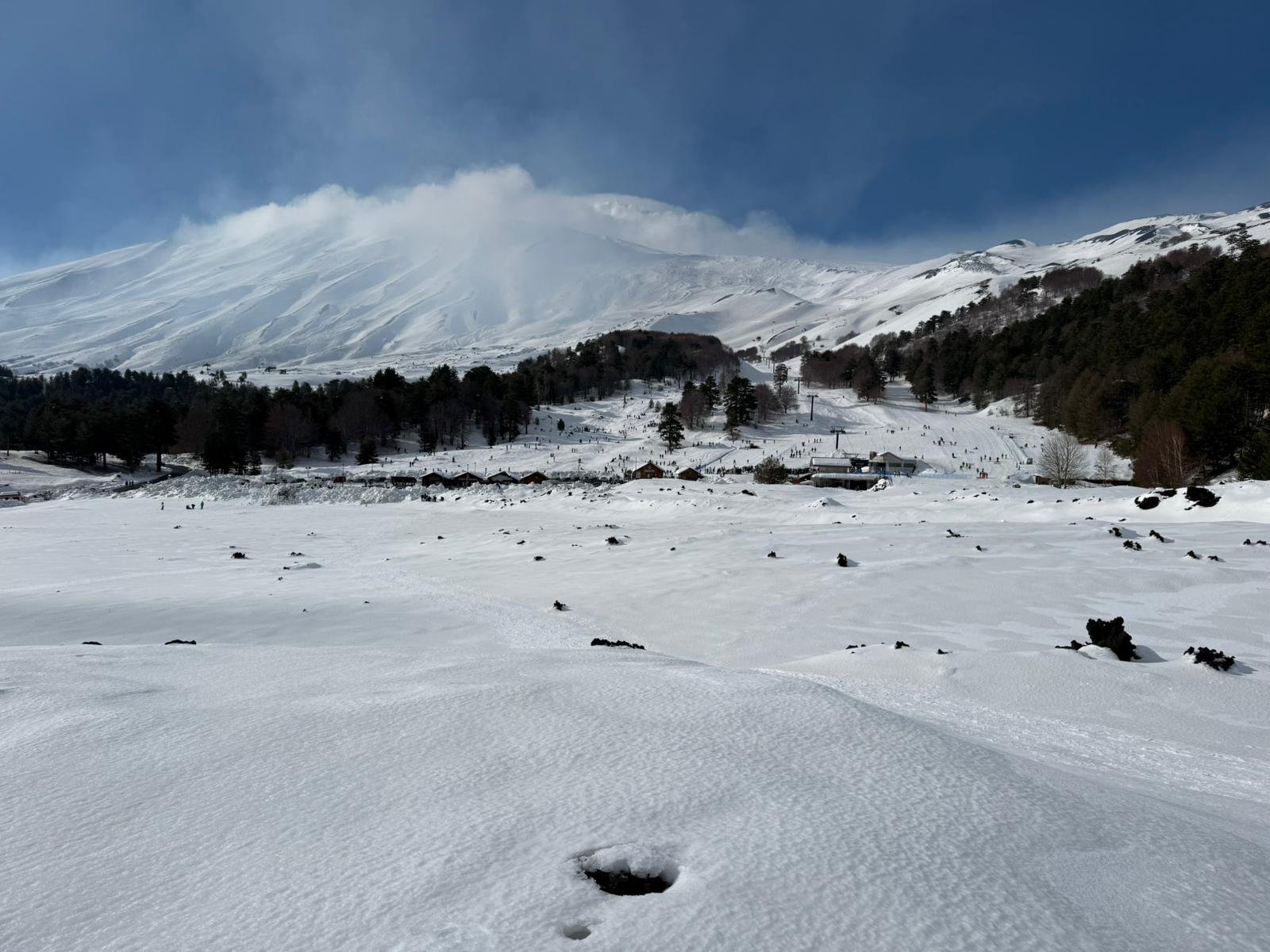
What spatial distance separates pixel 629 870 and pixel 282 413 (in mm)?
107849

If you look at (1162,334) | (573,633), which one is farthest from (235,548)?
(1162,334)

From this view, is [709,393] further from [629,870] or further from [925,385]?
[629,870]

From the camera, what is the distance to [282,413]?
93.9m

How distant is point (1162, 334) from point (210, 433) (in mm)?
116954

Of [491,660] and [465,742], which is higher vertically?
[465,742]

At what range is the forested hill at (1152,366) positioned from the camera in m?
45.3

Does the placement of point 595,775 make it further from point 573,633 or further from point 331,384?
point 331,384

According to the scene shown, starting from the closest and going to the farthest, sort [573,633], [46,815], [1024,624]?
[46,815], [1024,624], [573,633]

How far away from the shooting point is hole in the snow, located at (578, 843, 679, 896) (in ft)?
5.57

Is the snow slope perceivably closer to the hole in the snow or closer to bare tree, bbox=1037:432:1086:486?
the hole in the snow

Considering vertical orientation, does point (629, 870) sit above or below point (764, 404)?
below

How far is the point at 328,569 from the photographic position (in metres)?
15.5

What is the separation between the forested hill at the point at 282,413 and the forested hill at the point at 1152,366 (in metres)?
80.7

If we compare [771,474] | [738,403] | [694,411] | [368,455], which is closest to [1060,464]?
[771,474]
